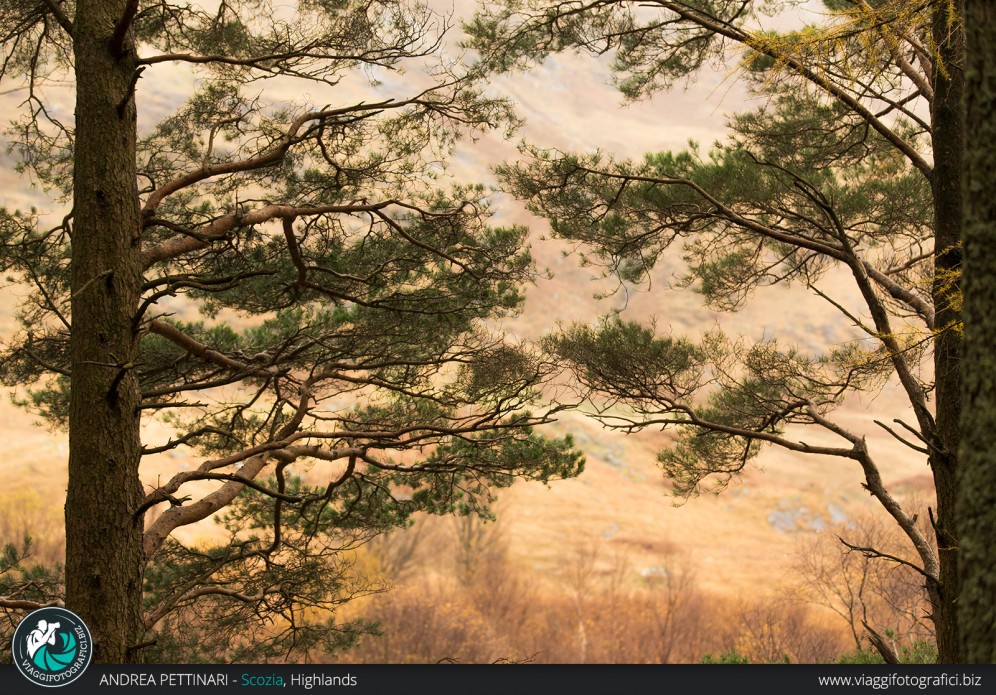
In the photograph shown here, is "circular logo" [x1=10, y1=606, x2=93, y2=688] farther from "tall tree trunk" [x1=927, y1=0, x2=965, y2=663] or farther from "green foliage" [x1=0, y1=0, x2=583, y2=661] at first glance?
"tall tree trunk" [x1=927, y1=0, x2=965, y2=663]

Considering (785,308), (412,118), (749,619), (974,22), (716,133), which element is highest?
(716,133)

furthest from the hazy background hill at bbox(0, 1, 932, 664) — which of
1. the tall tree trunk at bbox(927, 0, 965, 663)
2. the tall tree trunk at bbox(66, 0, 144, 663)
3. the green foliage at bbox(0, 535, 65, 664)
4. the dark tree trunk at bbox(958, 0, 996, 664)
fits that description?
the dark tree trunk at bbox(958, 0, 996, 664)

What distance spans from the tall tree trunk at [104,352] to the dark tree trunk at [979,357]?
2475 millimetres

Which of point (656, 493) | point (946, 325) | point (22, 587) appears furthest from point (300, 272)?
point (656, 493)

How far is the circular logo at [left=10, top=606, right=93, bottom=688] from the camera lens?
3104 millimetres

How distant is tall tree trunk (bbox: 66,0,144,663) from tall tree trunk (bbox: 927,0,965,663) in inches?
115

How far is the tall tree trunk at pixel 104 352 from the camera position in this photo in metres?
3.19

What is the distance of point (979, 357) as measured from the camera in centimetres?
183

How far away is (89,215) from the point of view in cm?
332

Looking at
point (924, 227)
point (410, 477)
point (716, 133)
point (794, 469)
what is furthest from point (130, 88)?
Answer: point (716, 133)

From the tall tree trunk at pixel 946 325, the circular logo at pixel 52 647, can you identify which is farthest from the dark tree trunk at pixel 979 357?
A: the circular logo at pixel 52 647

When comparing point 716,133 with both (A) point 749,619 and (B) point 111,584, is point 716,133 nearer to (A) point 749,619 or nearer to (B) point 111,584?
(A) point 749,619

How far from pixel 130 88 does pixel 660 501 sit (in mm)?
24303

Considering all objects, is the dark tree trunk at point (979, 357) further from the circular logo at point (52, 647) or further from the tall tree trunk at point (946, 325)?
the circular logo at point (52, 647)
